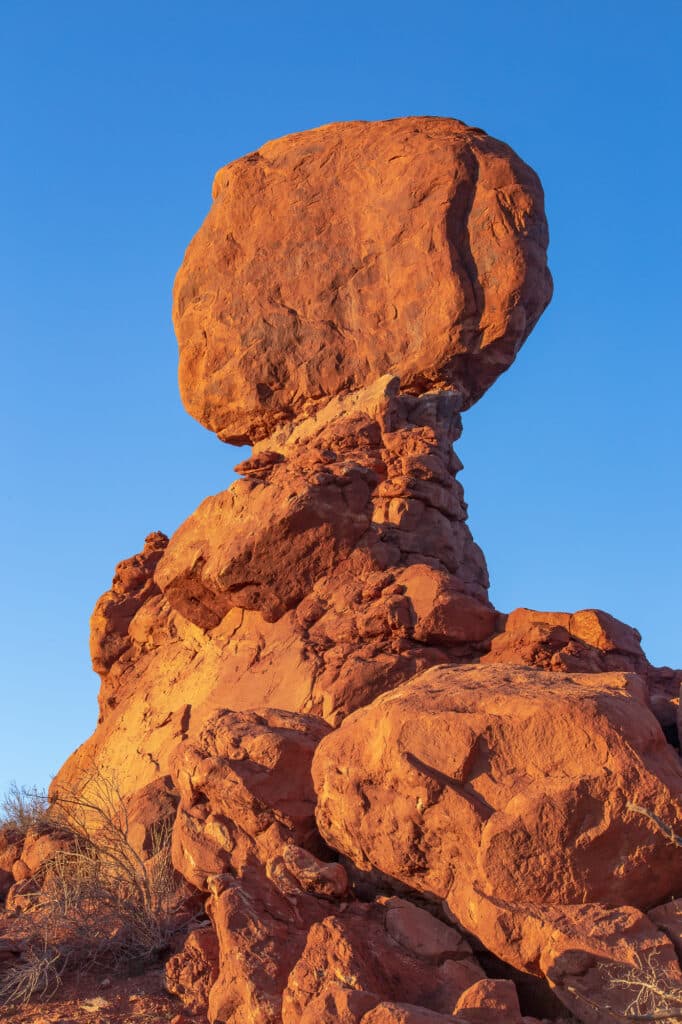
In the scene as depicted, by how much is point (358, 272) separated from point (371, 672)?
16.9ft

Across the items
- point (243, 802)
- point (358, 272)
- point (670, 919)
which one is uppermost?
point (358, 272)

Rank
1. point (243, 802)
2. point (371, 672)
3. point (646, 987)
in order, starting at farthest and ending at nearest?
point (371, 672) → point (243, 802) → point (646, 987)

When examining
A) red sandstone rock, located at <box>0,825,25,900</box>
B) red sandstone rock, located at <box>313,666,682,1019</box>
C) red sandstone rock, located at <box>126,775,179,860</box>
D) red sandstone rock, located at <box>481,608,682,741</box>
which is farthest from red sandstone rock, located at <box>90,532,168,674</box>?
red sandstone rock, located at <box>313,666,682,1019</box>

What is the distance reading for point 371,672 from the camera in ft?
28.6

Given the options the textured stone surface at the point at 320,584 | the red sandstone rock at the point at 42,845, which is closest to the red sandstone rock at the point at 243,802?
the textured stone surface at the point at 320,584

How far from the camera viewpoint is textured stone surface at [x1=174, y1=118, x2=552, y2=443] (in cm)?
1154

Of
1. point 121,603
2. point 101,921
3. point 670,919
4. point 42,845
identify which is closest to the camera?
point 670,919

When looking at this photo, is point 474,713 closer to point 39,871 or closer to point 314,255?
point 39,871

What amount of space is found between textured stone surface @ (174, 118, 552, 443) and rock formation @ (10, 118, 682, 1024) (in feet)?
0.10

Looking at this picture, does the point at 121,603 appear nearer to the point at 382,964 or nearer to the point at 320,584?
the point at 320,584

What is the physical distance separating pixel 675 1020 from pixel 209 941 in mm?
2650

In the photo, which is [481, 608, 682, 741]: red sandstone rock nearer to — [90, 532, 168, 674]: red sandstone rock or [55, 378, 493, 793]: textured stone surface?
[55, 378, 493, 793]: textured stone surface

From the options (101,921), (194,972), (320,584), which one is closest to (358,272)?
(320,584)

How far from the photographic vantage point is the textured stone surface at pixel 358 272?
1154cm
